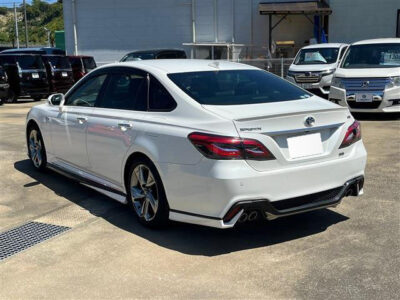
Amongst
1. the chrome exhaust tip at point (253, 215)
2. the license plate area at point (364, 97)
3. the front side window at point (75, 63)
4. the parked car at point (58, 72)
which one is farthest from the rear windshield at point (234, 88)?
the front side window at point (75, 63)

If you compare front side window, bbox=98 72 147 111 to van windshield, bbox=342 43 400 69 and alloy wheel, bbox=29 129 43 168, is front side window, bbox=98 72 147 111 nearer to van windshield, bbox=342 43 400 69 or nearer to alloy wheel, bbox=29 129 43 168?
alloy wheel, bbox=29 129 43 168

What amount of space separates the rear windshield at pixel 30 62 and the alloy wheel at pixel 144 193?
14621 millimetres

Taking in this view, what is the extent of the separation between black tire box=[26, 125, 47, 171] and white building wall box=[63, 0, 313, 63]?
21.3m

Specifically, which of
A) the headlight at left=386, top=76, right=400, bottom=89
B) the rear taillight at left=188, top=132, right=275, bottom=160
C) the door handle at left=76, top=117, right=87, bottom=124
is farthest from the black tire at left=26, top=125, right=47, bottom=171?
the headlight at left=386, top=76, right=400, bottom=89

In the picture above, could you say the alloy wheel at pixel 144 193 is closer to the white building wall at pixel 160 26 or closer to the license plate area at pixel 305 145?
the license plate area at pixel 305 145

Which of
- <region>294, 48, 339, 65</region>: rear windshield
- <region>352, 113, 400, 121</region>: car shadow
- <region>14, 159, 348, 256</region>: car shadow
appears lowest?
<region>14, 159, 348, 256</region>: car shadow

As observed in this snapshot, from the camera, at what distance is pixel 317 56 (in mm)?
15461

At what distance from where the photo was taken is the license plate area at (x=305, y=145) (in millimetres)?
4133

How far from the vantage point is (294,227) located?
4758 mm

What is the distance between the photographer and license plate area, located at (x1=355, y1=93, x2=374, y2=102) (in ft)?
36.2

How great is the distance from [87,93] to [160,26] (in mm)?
23522

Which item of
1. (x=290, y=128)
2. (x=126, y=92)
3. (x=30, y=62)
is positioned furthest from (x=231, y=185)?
(x=30, y=62)

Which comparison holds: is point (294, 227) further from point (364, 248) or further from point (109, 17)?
point (109, 17)

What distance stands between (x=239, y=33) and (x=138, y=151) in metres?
23.7
